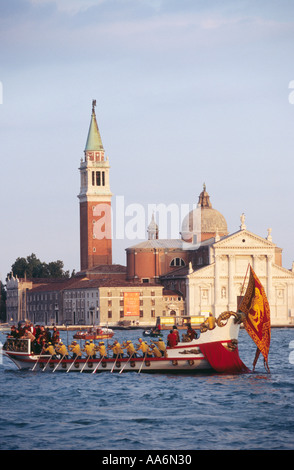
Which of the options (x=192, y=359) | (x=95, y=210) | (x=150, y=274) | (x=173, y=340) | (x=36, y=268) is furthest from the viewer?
(x=36, y=268)

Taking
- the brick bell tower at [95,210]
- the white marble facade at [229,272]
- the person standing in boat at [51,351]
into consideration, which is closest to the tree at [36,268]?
the brick bell tower at [95,210]

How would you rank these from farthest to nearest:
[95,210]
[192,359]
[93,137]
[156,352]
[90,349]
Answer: [93,137], [95,210], [90,349], [156,352], [192,359]

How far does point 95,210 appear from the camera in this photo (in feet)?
498

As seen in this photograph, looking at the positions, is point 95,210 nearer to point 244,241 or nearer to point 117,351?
point 244,241

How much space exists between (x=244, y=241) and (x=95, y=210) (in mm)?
24443

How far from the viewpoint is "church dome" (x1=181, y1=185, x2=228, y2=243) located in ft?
490

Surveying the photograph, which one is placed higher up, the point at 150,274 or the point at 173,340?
the point at 150,274

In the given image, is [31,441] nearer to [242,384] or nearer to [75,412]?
[75,412]

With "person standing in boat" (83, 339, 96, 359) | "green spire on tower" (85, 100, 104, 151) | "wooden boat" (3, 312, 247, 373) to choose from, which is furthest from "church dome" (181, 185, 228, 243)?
"wooden boat" (3, 312, 247, 373)

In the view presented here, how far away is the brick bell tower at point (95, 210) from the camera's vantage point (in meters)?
152

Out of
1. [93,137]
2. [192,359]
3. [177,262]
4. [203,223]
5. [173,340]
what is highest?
[93,137]

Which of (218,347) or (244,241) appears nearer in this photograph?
(218,347)

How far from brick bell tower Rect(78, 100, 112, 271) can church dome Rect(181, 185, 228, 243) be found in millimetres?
10966

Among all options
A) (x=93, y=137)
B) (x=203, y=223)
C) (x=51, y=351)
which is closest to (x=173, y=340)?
(x=51, y=351)
